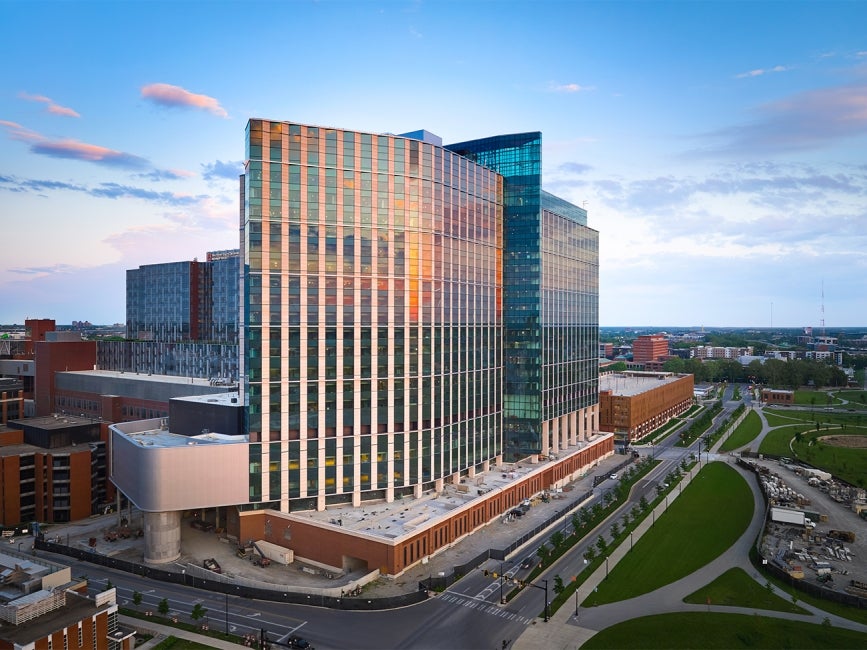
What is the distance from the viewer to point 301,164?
86.9m

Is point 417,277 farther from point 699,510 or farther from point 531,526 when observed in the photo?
point 699,510

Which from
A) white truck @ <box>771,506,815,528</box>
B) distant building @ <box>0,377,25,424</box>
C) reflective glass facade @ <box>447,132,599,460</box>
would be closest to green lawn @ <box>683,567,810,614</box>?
white truck @ <box>771,506,815,528</box>

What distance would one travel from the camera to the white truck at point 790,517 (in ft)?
320

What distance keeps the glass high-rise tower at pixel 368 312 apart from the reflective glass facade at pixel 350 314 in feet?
0.67

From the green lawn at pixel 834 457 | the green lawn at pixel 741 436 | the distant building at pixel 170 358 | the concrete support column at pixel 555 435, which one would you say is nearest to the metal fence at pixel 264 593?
the concrete support column at pixel 555 435

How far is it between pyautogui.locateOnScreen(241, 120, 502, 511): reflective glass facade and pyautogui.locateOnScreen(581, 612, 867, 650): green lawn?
41.3m

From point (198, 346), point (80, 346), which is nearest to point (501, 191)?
point (198, 346)

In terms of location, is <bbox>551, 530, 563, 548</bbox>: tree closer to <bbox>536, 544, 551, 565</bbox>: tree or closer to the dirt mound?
<bbox>536, 544, 551, 565</bbox>: tree

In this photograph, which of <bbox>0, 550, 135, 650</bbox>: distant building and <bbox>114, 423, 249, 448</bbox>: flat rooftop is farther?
<bbox>114, 423, 249, 448</bbox>: flat rooftop

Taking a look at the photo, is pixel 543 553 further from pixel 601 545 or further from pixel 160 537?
pixel 160 537

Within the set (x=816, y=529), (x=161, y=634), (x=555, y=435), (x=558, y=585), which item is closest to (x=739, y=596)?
(x=558, y=585)

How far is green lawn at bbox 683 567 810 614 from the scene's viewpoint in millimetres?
70125

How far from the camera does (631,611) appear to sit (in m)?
67.8

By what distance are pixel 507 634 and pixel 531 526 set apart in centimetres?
3485
